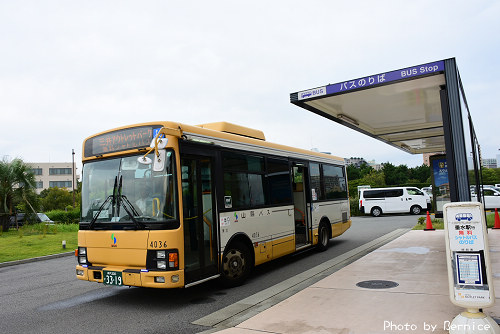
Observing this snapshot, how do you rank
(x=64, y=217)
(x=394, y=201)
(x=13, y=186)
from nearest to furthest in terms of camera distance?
(x=13, y=186) → (x=394, y=201) → (x=64, y=217)

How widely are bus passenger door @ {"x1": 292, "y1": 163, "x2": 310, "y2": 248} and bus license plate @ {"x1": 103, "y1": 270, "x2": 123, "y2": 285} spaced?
5.51m

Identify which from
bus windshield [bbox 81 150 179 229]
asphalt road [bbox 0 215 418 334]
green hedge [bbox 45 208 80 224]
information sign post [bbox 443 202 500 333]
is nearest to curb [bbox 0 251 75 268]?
asphalt road [bbox 0 215 418 334]

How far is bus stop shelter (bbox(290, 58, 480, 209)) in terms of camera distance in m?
5.64

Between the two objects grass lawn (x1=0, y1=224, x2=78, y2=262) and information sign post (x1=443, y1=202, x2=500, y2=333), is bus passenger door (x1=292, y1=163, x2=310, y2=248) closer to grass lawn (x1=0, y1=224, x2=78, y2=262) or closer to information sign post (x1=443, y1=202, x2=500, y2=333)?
information sign post (x1=443, y1=202, x2=500, y2=333)

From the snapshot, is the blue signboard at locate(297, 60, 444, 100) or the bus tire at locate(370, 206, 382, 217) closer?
the blue signboard at locate(297, 60, 444, 100)

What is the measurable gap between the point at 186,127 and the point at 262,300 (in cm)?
322

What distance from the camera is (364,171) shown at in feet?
283

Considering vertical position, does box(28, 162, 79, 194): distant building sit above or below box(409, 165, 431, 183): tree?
above

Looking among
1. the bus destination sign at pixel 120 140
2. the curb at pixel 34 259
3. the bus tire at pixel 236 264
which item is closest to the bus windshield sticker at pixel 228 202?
the bus tire at pixel 236 264

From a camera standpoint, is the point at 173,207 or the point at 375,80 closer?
the point at 173,207

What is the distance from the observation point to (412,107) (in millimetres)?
9766

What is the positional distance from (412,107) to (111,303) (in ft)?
27.3

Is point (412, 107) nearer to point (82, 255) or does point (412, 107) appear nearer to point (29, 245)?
point (82, 255)

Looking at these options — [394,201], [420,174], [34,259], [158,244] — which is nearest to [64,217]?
[34,259]
